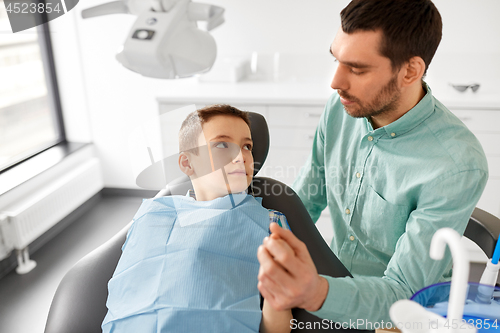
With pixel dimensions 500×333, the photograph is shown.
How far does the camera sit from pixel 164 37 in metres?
0.35

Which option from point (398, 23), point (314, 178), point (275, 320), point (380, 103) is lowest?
point (275, 320)

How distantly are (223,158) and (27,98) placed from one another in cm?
221

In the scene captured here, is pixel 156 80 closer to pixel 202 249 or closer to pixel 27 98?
pixel 27 98

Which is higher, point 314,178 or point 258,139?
point 258,139

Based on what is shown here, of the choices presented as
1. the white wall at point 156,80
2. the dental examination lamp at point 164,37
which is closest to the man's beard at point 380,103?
the dental examination lamp at point 164,37

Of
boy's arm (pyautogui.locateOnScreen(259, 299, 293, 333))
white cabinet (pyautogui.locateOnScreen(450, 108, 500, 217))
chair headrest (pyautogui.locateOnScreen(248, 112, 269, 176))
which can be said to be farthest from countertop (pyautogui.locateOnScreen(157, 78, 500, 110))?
boy's arm (pyautogui.locateOnScreen(259, 299, 293, 333))

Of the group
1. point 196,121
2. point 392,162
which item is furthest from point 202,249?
point 392,162

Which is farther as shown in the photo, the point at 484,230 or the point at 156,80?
the point at 156,80

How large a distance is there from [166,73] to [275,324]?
701 mm

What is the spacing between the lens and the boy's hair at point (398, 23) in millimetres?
947

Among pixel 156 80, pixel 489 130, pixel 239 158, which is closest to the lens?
pixel 239 158

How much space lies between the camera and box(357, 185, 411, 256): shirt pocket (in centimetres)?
108

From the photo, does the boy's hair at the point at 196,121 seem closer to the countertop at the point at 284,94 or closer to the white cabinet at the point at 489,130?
the countertop at the point at 284,94

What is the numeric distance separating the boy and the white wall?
52.7 inches
